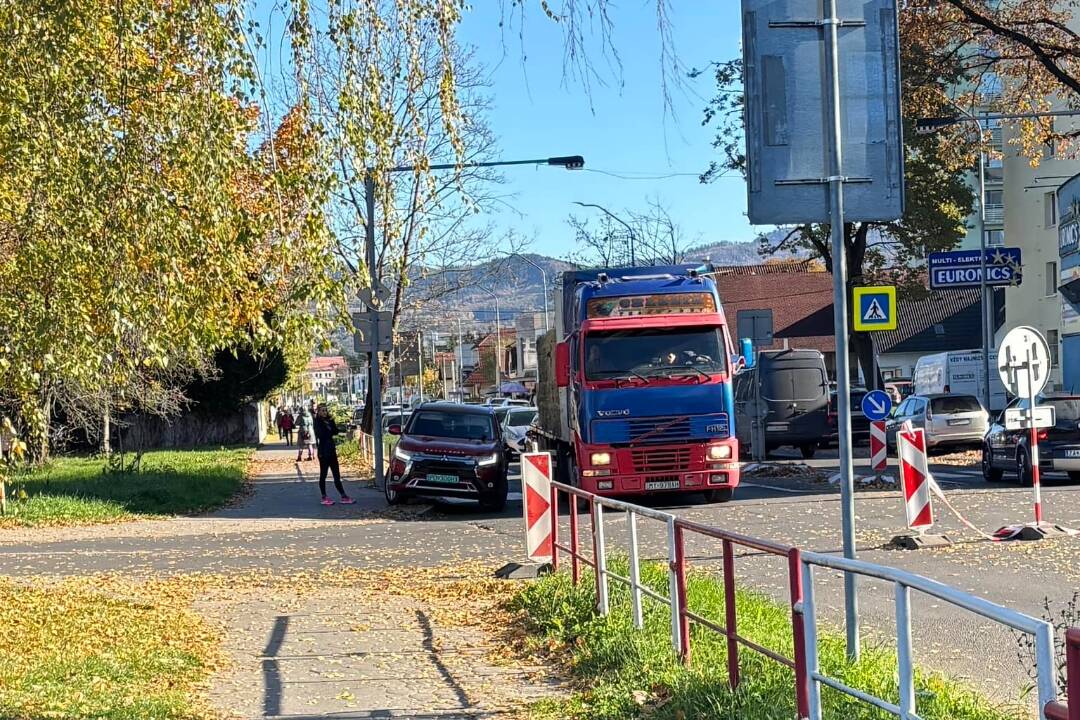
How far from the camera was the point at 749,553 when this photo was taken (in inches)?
332

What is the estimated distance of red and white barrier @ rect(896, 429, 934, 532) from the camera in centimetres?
1508

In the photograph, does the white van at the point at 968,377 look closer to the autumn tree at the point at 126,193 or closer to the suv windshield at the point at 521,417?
the suv windshield at the point at 521,417

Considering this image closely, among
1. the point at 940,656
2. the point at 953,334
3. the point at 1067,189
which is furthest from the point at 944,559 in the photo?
the point at 953,334

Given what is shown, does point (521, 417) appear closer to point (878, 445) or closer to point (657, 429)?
point (878, 445)

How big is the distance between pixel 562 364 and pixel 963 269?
13.1 m

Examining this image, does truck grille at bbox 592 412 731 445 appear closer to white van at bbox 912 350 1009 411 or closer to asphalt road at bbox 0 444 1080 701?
asphalt road at bbox 0 444 1080 701

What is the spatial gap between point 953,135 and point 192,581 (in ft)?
64.6

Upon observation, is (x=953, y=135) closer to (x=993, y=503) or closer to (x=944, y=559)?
(x=993, y=503)

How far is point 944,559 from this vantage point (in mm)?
13953

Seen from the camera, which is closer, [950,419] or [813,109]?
[813,109]

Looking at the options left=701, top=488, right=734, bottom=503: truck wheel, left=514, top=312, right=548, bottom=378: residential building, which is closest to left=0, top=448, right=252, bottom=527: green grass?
left=701, top=488, right=734, bottom=503: truck wheel

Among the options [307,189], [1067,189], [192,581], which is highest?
[1067,189]

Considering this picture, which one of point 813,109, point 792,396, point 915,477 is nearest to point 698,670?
point 813,109

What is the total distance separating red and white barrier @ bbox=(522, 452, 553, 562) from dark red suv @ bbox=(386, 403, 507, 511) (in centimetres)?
931
